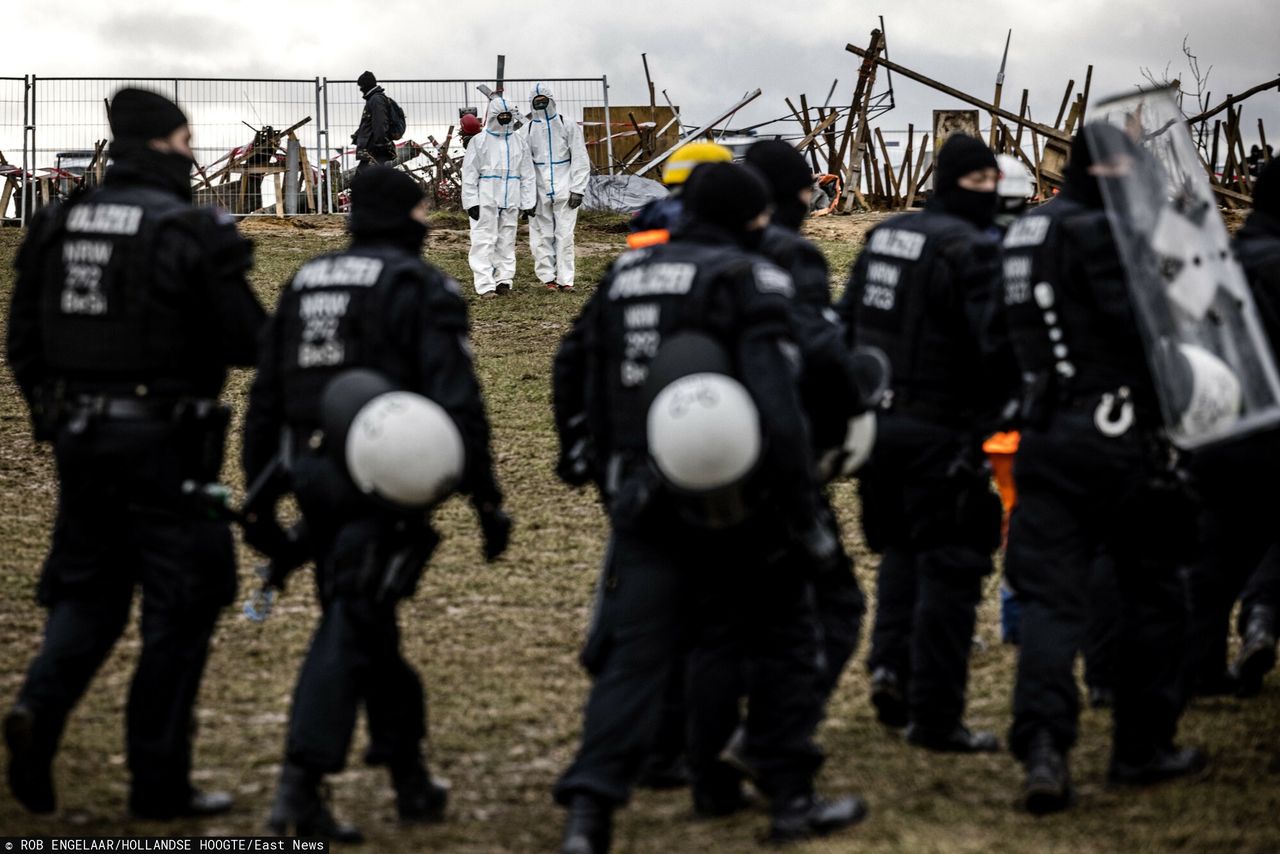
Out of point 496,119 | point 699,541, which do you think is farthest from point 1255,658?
point 496,119

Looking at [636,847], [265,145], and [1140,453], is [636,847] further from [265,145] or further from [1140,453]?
[265,145]

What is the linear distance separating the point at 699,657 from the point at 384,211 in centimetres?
155

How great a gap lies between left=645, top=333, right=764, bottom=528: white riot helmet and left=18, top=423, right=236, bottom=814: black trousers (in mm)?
1514

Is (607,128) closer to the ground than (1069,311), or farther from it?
farther from it

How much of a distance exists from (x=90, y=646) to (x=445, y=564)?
379 centimetres

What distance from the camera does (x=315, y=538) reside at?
503 centimetres

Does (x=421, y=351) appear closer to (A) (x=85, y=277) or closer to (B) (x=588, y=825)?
(A) (x=85, y=277)

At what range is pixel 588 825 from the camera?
4.49 meters

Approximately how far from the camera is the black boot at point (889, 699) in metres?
6.12

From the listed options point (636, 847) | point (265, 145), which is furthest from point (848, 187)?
point (636, 847)

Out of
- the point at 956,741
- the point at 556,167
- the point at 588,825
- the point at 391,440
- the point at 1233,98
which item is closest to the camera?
the point at 588,825

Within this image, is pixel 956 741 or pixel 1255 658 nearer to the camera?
pixel 956 741

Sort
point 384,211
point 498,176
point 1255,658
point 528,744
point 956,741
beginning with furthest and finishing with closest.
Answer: point 498,176 < point 1255,658 < point 528,744 < point 956,741 < point 384,211

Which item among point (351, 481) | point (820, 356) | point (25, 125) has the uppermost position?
point (25, 125)
